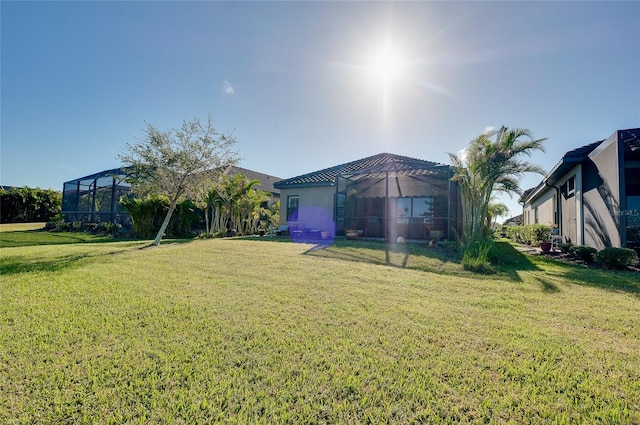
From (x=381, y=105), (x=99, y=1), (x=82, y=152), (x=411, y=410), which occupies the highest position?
(x=99, y=1)

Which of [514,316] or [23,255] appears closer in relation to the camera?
[514,316]

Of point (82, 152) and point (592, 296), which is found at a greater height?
point (82, 152)

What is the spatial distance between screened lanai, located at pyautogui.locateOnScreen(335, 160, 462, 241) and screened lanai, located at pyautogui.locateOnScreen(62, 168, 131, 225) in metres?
16.2

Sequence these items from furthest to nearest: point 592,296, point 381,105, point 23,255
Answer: point 381,105 → point 23,255 → point 592,296

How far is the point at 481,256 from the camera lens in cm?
723

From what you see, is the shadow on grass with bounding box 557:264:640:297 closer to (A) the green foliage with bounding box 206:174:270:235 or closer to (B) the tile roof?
(B) the tile roof

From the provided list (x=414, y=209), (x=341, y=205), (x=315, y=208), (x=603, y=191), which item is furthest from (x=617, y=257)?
(x=315, y=208)

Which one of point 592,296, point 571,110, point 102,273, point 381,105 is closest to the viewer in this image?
point 592,296

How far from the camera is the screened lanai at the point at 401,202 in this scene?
13.1 m

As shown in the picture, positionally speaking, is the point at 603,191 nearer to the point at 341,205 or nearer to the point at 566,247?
the point at 566,247

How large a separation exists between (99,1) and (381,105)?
10.4m

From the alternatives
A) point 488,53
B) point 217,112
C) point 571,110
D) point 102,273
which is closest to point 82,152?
point 217,112

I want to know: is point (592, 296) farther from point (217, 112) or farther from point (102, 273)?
point (217, 112)

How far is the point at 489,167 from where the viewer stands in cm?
1018
